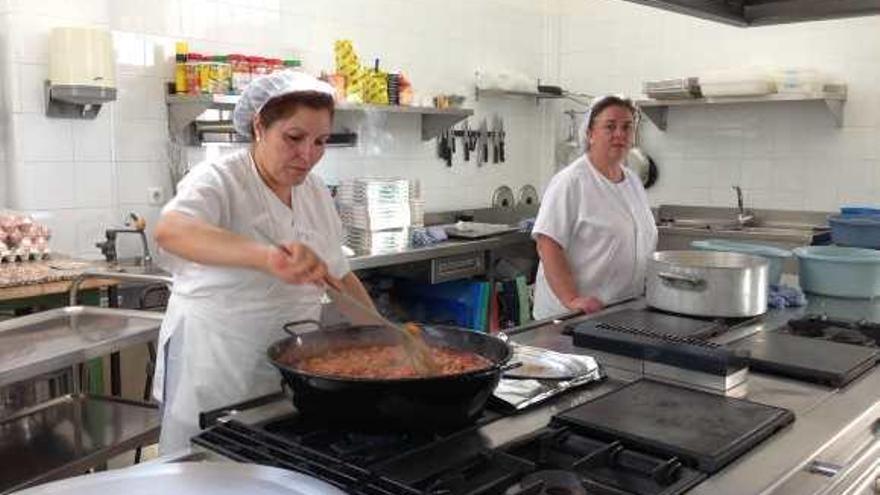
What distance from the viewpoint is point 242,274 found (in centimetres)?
182

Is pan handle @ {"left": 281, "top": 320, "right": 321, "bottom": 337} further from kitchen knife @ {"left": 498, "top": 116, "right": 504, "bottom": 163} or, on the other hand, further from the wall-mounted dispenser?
kitchen knife @ {"left": 498, "top": 116, "right": 504, "bottom": 163}

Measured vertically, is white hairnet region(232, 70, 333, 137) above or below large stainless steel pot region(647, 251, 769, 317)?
above

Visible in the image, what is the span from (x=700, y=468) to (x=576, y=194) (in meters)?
1.59

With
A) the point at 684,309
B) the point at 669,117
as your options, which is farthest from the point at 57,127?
the point at 669,117

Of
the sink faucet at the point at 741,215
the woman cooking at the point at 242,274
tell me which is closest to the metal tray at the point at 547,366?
the woman cooking at the point at 242,274

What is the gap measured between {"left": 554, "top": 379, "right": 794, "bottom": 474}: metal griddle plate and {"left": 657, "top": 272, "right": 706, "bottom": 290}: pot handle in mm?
514

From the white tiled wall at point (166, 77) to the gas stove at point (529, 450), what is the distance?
2.58m

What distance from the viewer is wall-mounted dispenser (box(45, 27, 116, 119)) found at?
131 inches

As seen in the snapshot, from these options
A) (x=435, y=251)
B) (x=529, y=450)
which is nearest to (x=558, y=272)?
(x=529, y=450)

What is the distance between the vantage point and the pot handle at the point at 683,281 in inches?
80.7

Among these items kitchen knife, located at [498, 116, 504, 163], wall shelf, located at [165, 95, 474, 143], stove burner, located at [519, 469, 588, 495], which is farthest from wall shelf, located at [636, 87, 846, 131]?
stove burner, located at [519, 469, 588, 495]

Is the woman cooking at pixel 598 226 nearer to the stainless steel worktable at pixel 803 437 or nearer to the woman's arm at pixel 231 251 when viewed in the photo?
the stainless steel worktable at pixel 803 437

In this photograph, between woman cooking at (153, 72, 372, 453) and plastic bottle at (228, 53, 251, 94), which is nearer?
woman cooking at (153, 72, 372, 453)

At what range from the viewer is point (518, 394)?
1540 mm
